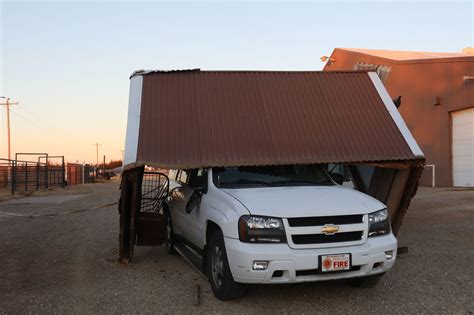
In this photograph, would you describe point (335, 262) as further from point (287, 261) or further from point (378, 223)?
point (378, 223)

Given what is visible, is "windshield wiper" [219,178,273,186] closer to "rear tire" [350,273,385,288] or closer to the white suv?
the white suv

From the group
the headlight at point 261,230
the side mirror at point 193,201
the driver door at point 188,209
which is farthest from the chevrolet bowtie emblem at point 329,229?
the side mirror at point 193,201

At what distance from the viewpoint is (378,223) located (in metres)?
5.35

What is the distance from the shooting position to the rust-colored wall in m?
21.6

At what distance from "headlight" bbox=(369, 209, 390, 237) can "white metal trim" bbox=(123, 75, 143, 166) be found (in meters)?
3.06

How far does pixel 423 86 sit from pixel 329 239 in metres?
20.4

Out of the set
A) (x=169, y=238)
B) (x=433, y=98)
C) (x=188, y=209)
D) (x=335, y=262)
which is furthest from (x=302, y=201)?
(x=433, y=98)

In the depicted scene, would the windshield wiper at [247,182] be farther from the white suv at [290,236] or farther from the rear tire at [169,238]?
the rear tire at [169,238]

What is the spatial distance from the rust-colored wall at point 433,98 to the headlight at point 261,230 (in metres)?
18.5

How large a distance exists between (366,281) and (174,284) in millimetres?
2322

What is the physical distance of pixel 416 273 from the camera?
21.4ft

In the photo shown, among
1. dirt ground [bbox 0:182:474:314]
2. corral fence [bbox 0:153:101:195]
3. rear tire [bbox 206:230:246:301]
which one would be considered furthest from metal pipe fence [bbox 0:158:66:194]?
rear tire [bbox 206:230:246:301]

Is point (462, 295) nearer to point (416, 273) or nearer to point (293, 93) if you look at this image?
point (416, 273)

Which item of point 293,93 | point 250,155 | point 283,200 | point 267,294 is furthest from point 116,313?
point 293,93
